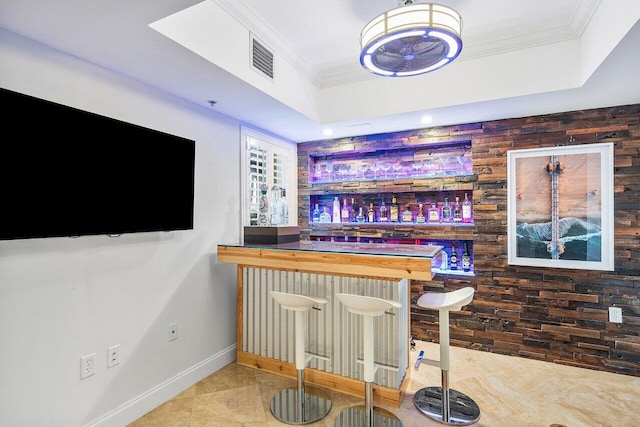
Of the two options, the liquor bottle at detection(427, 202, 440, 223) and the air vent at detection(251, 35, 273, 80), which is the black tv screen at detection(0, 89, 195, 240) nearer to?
the air vent at detection(251, 35, 273, 80)

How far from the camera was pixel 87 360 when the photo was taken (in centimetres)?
194

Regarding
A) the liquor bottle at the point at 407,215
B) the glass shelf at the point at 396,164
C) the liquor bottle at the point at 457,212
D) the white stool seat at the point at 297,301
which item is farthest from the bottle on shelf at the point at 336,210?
the white stool seat at the point at 297,301

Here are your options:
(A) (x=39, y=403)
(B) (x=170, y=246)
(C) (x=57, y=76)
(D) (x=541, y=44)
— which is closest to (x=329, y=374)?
(B) (x=170, y=246)

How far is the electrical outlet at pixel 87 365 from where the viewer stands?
6.30 ft

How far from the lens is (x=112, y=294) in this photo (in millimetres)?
2082

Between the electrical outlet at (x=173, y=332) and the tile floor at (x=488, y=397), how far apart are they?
0.43 m

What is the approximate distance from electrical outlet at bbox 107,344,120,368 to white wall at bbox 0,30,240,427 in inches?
1.4

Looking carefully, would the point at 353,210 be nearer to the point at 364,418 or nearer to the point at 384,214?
the point at 384,214

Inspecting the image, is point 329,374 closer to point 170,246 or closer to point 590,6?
point 170,246

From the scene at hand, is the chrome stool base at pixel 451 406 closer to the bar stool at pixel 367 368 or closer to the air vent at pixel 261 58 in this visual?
the bar stool at pixel 367 368

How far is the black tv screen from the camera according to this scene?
1536mm

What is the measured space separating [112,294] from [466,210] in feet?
10.6

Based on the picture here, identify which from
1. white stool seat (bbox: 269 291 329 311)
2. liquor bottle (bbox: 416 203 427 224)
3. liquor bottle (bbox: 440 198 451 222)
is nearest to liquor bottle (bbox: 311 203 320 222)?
liquor bottle (bbox: 416 203 427 224)

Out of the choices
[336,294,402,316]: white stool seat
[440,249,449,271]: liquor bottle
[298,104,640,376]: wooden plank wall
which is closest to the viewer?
[336,294,402,316]: white stool seat
